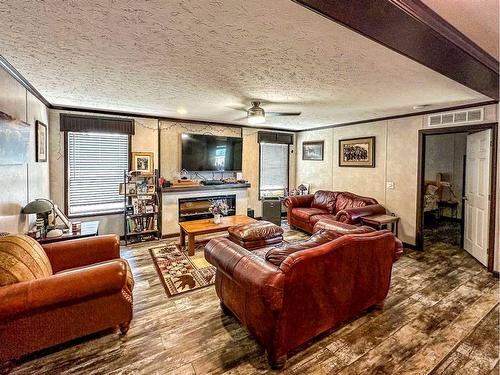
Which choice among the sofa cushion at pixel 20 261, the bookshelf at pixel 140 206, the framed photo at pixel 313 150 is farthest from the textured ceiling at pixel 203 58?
the framed photo at pixel 313 150

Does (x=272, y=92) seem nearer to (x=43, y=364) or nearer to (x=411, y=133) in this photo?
(x=411, y=133)

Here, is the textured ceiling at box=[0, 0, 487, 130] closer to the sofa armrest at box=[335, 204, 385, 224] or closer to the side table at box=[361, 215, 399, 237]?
the sofa armrest at box=[335, 204, 385, 224]

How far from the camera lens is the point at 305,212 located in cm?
525

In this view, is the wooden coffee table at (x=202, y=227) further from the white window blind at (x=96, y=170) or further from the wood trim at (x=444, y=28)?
the wood trim at (x=444, y=28)

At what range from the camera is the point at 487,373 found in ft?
6.12

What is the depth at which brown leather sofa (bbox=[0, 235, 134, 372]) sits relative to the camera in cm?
175

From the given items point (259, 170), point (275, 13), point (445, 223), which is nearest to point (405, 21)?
point (275, 13)

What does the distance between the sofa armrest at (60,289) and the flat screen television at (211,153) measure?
3439 mm

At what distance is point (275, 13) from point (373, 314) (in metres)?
2.74

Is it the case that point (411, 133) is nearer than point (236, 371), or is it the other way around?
point (236, 371)

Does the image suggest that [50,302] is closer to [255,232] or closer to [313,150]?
[255,232]

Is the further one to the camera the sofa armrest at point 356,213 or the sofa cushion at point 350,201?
the sofa cushion at point 350,201

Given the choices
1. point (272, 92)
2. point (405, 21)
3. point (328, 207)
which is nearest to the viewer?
point (405, 21)

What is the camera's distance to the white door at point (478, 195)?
11.9 ft
